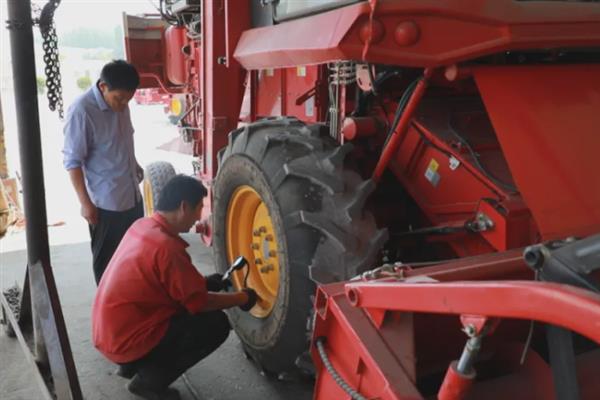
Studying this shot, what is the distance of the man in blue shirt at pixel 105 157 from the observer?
3.34 m

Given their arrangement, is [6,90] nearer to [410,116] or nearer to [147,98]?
[147,98]

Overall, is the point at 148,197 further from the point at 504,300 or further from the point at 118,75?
the point at 504,300

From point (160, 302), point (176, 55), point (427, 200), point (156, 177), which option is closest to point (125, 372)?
point (160, 302)

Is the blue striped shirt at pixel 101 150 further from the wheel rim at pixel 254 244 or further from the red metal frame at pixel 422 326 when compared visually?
the red metal frame at pixel 422 326

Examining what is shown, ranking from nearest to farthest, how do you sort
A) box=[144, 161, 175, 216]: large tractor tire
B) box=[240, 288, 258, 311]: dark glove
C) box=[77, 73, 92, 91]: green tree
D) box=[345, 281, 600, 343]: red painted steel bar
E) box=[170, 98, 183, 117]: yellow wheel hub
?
box=[345, 281, 600, 343]: red painted steel bar → box=[240, 288, 258, 311]: dark glove → box=[144, 161, 175, 216]: large tractor tire → box=[170, 98, 183, 117]: yellow wheel hub → box=[77, 73, 92, 91]: green tree

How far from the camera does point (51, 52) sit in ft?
9.70

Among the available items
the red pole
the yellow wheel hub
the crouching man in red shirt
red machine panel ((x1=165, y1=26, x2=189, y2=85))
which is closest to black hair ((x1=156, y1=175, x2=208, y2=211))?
the crouching man in red shirt

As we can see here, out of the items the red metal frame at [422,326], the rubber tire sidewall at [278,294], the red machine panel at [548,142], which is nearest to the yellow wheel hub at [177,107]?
the rubber tire sidewall at [278,294]

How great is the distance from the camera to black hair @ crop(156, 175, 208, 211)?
265cm

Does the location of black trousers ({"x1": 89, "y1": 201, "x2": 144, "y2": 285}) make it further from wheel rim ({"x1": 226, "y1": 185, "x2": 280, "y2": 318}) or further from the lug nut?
the lug nut

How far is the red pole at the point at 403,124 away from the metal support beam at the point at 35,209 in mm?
1533

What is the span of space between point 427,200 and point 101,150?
6.44ft

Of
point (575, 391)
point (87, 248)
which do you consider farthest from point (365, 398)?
point (87, 248)

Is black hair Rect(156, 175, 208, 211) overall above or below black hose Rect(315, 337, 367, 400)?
above
